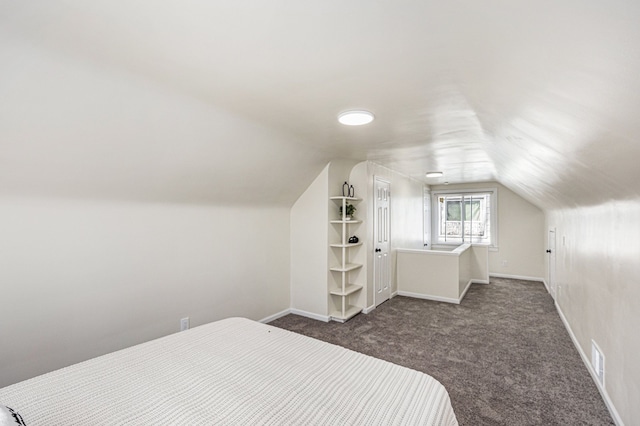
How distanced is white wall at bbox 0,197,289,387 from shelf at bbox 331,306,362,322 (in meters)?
1.11

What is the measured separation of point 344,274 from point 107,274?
2.54 m

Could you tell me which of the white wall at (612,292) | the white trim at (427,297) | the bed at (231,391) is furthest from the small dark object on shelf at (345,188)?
the bed at (231,391)

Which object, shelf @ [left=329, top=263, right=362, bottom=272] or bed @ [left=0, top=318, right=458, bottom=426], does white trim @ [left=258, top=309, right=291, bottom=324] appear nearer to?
shelf @ [left=329, top=263, right=362, bottom=272]

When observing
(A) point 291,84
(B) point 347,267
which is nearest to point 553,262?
(B) point 347,267

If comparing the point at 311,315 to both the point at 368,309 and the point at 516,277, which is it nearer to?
the point at 368,309

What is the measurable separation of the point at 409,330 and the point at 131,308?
2.90 m

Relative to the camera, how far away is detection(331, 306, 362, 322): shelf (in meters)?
3.94

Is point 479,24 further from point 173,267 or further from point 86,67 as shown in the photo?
point 173,267

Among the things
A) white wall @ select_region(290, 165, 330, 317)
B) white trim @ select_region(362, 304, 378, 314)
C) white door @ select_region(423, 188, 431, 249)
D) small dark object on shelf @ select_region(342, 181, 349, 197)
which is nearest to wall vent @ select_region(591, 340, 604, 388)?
white trim @ select_region(362, 304, 378, 314)

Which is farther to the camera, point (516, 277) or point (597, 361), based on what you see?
point (516, 277)

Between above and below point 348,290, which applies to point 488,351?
below

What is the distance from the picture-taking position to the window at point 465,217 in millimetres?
6883

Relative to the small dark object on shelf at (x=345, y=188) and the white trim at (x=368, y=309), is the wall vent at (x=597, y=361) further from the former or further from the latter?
the small dark object on shelf at (x=345, y=188)

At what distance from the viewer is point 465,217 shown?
7.27 metres
